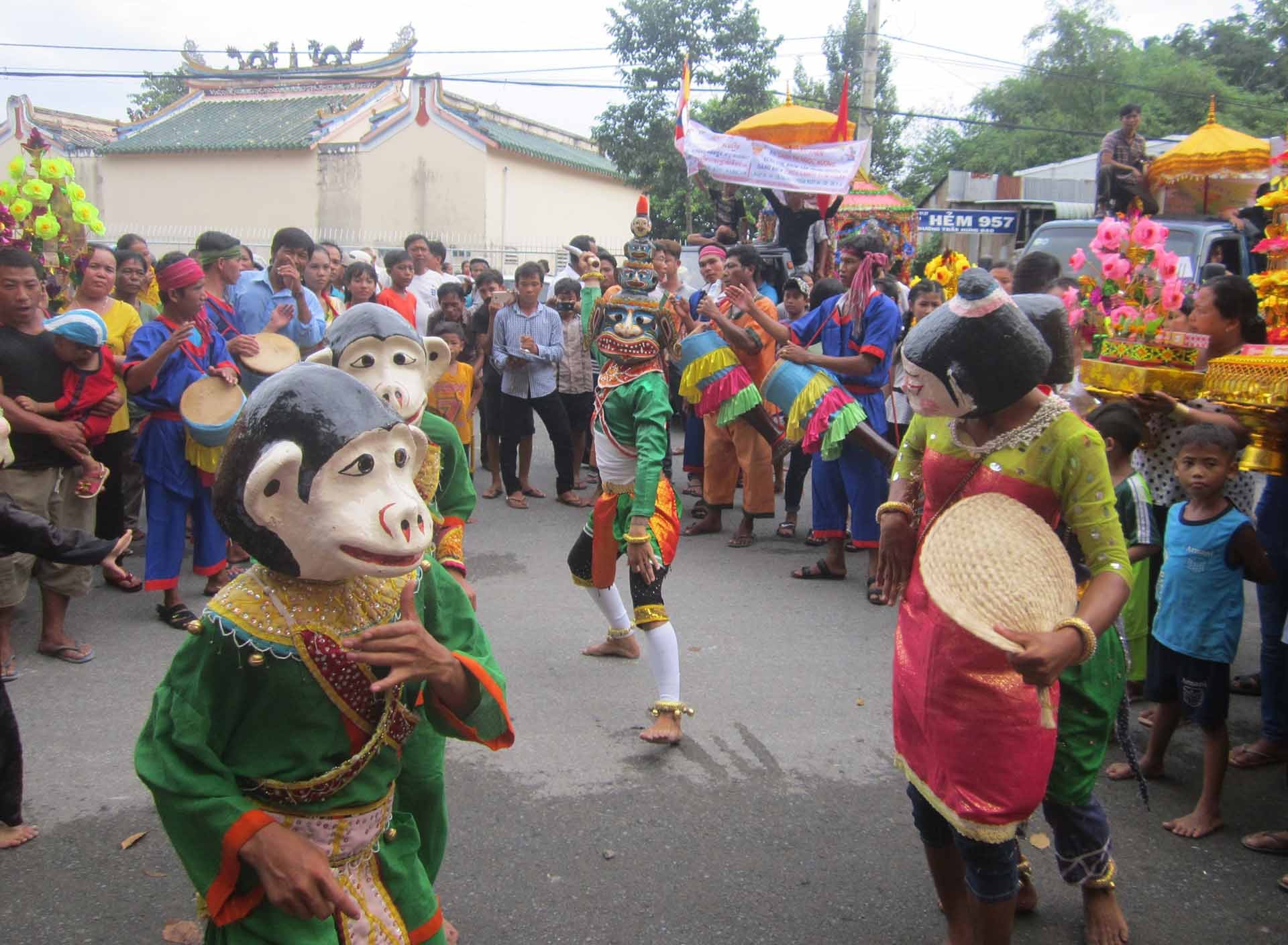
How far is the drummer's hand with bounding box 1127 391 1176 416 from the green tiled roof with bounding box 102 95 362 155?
25.6 metres

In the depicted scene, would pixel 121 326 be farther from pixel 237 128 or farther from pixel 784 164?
pixel 237 128

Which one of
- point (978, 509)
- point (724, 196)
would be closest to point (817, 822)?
point (978, 509)

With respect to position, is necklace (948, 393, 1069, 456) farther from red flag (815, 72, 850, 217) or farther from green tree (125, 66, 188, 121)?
green tree (125, 66, 188, 121)

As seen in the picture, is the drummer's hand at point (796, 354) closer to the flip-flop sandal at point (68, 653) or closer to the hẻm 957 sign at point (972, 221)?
the flip-flop sandal at point (68, 653)

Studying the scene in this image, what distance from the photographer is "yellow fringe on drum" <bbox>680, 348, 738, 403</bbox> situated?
24.3 ft

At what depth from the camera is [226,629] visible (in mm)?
1859

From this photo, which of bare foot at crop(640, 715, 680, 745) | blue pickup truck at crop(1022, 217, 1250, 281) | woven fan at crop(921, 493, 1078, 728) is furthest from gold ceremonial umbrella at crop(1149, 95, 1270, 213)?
woven fan at crop(921, 493, 1078, 728)

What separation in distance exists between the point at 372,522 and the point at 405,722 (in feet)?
1.68

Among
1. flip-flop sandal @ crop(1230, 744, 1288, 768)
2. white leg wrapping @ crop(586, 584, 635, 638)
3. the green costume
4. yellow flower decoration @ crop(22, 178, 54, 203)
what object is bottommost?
flip-flop sandal @ crop(1230, 744, 1288, 768)

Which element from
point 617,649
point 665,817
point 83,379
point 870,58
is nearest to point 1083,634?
point 665,817

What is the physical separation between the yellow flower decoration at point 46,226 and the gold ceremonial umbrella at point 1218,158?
9.00 meters

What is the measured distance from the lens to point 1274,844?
354 cm

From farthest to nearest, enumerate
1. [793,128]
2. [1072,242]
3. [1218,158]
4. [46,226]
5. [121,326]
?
[793,128]
[1072,242]
[1218,158]
[46,226]
[121,326]

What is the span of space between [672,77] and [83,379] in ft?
57.8
